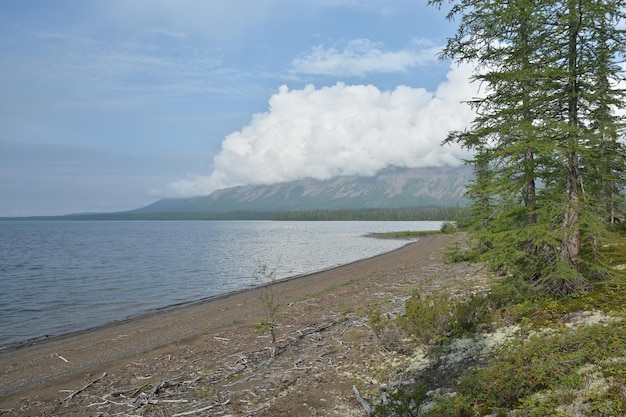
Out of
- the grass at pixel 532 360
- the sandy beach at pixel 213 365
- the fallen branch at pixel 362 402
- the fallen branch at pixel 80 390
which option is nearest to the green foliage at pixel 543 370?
the grass at pixel 532 360

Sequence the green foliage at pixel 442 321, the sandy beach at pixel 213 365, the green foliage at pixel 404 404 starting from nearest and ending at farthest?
the green foliage at pixel 404 404 → the sandy beach at pixel 213 365 → the green foliage at pixel 442 321

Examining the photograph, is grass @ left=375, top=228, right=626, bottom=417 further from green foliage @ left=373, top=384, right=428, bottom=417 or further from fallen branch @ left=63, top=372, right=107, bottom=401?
fallen branch @ left=63, top=372, right=107, bottom=401

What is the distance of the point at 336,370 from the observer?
29.4 ft

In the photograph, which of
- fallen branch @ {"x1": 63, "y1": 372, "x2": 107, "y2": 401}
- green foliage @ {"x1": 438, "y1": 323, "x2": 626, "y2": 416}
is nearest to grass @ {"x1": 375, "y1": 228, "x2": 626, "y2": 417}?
green foliage @ {"x1": 438, "y1": 323, "x2": 626, "y2": 416}

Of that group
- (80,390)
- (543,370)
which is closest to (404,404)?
(543,370)

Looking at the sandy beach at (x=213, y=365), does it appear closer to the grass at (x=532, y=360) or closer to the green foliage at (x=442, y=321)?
the green foliage at (x=442, y=321)

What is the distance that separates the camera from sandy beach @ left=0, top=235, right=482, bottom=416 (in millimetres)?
8078

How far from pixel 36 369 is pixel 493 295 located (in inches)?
589

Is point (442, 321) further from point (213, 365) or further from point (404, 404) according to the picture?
point (213, 365)

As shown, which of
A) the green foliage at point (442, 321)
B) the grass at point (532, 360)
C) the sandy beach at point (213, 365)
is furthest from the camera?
the green foliage at point (442, 321)

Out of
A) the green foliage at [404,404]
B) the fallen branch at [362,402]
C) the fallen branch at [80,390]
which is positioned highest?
the green foliage at [404,404]

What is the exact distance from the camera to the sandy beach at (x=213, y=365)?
8078mm

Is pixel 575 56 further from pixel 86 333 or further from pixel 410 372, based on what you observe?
pixel 86 333

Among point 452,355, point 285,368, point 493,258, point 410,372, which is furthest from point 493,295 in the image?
point 285,368
